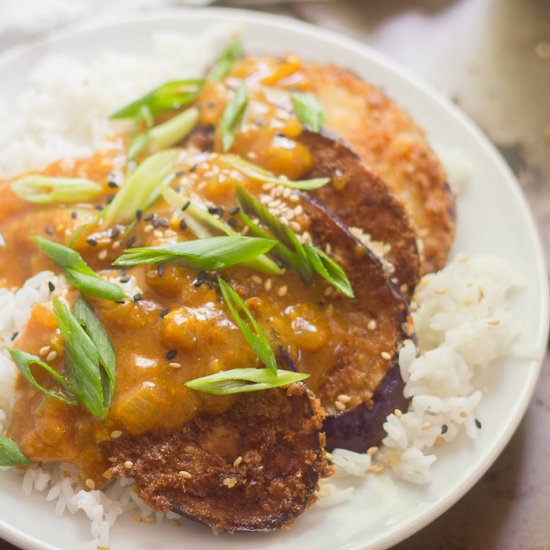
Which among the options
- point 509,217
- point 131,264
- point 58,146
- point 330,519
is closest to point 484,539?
point 330,519

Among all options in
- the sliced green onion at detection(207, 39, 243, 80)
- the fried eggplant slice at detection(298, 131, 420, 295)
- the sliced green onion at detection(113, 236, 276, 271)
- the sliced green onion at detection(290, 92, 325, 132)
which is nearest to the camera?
the sliced green onion at detection(113, 236, 276, 271)

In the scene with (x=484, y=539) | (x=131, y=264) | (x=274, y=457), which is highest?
(x=131, y=264)

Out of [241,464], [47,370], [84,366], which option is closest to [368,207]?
[241,464]

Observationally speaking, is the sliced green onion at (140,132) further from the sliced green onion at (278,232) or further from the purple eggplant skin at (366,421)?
the purple eggplant skin at (366,421)

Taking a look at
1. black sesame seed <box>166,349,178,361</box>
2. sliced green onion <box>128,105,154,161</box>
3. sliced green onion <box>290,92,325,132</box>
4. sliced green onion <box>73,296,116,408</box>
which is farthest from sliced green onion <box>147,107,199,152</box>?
black sesame seed <box>166,349,178,361</box>

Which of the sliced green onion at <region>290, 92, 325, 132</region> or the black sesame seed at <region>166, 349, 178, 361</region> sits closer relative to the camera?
the black sesame seed at <region>166, 349, 178, 361</region>

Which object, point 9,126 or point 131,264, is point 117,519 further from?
point 9,126

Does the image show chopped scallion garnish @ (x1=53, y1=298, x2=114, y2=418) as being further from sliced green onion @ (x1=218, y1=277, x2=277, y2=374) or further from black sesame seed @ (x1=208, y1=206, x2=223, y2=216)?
black sesame seed @ (x1=208, y1=206, x2=223, y2=216)
